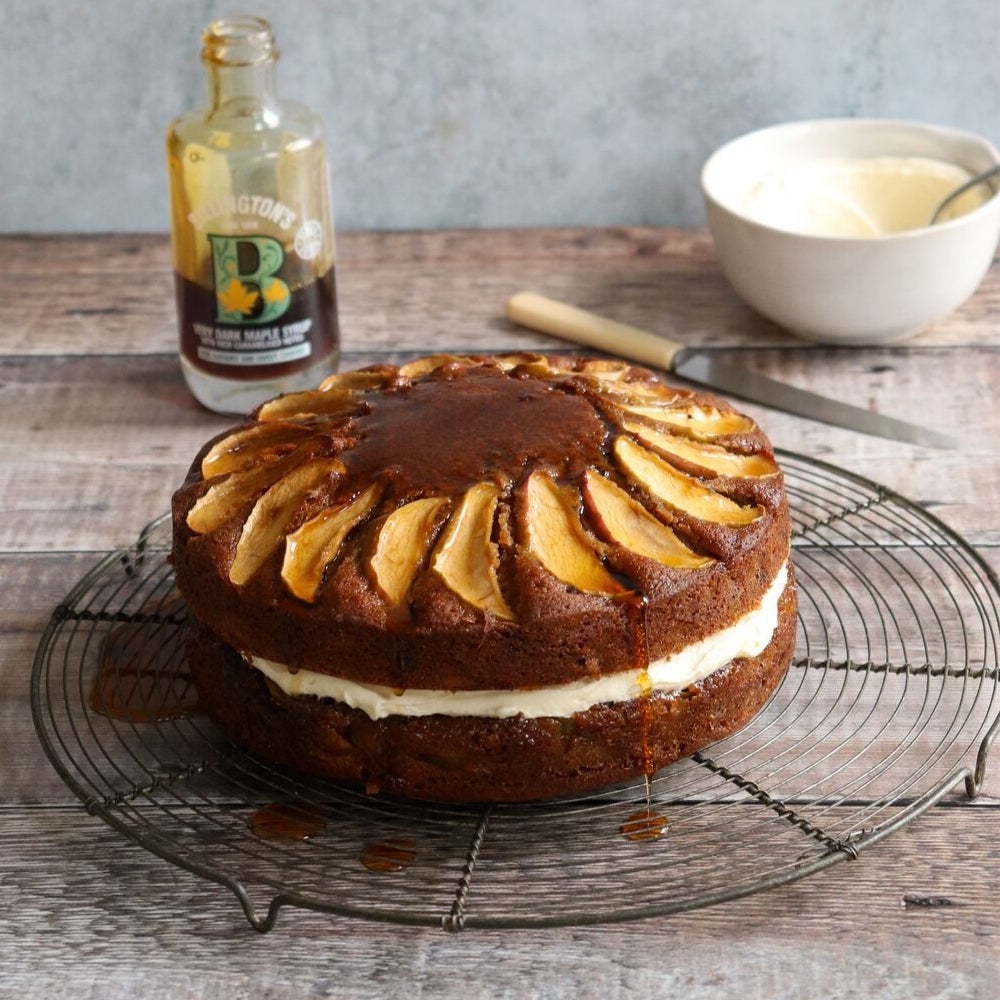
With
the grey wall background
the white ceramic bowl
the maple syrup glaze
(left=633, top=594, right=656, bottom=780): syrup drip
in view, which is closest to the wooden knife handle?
the white ceramic bowl

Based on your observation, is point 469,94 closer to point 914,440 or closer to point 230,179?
point 230,179

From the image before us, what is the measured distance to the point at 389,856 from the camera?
1.93m

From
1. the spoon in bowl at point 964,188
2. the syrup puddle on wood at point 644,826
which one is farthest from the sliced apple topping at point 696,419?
the spoon in bowl at point 964,188

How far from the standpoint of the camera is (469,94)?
367 cm

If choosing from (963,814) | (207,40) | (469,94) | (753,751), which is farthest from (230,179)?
(963,814)

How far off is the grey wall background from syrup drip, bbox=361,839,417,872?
221 centimetres

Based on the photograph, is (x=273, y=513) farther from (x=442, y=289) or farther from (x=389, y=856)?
(x=442, y=289)

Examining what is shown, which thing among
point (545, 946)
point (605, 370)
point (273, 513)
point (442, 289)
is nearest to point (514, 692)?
point (545, 946)

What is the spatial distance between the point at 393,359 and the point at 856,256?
3.27 feet

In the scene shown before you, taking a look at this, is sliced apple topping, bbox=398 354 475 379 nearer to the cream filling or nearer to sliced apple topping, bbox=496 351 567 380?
sliced apple topping, bbox=496 351 567 380

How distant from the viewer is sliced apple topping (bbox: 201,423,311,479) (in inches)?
88.6

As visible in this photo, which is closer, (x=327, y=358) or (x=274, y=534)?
(x=274, y=534)

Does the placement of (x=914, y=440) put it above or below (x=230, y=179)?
below

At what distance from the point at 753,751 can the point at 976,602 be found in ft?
1.55
